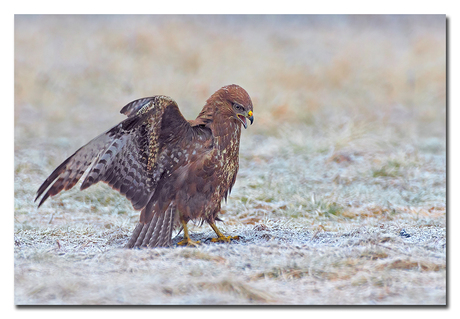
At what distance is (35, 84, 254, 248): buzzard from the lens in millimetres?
4578

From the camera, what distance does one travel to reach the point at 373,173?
311 inches

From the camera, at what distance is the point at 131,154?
4719 millimetres

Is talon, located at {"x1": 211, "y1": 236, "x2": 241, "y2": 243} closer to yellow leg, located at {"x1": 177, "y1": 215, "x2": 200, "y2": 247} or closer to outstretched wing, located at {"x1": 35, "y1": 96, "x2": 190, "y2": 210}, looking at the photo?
yellow leg, located at {"x1": 177, "y1": 215, "x2": 200, "y2": 247}

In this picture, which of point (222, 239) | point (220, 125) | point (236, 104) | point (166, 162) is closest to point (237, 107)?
point (236, 104)

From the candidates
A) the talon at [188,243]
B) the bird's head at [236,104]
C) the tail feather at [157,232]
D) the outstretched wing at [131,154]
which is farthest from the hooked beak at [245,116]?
the talon at [188,243]

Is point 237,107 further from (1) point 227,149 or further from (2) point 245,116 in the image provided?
(1) point 227,149

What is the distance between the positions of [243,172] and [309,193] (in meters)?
1.24

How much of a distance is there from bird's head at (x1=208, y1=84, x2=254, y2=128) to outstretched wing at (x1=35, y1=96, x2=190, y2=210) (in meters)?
0.43

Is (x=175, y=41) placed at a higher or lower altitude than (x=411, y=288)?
higher

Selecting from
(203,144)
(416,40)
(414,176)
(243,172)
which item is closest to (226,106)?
(203,144)

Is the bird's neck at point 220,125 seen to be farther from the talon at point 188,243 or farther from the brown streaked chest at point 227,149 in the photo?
the talon at point 188,243

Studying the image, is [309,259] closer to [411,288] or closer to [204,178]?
[411,288]

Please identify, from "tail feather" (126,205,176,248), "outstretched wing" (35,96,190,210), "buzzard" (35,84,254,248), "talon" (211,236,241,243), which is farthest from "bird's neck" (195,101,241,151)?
"talon" (211,236,241,243)

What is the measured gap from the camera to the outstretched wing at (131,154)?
4504 mm
